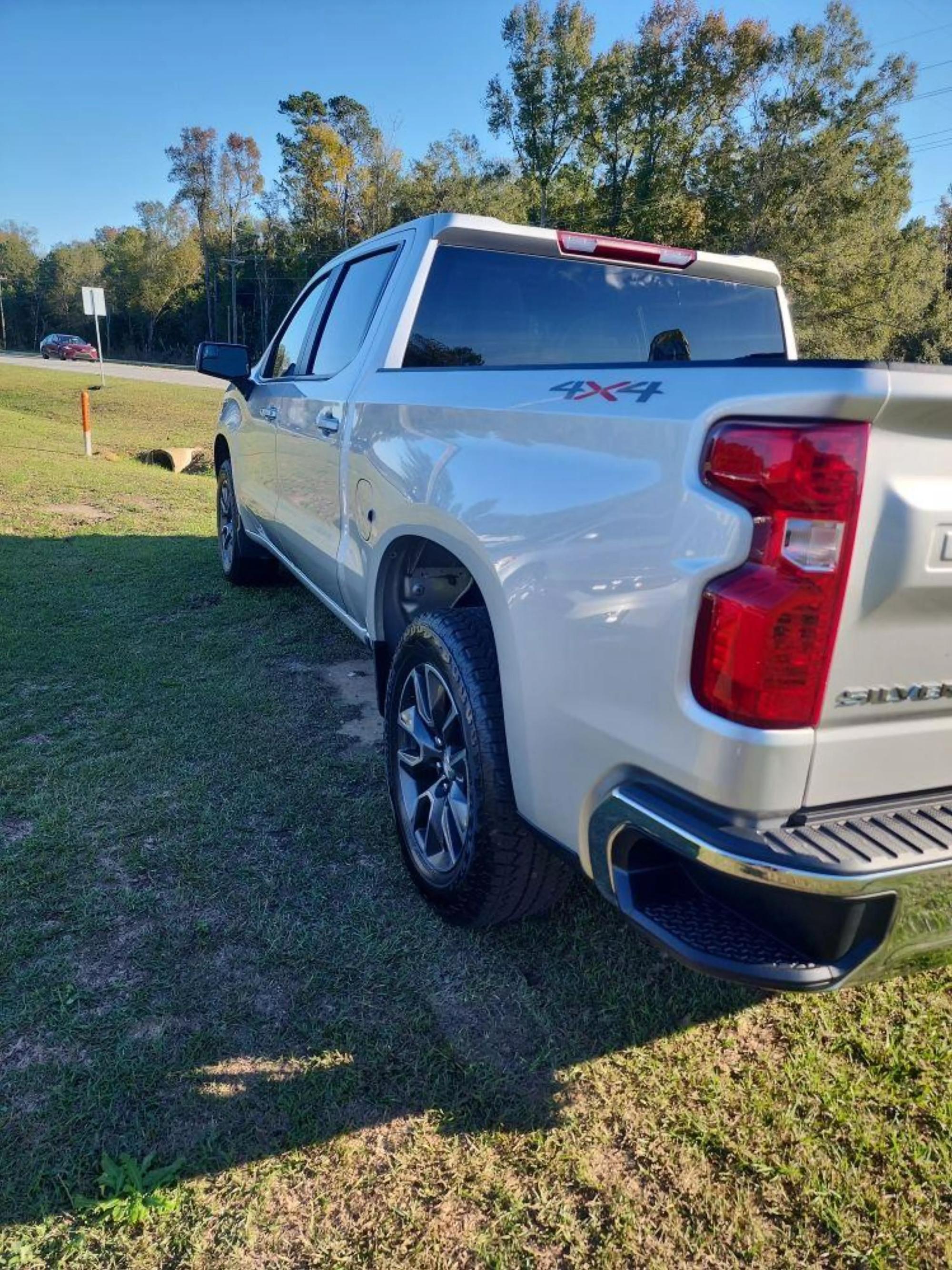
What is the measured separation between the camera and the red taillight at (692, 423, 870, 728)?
1381 mm

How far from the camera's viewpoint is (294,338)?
4.68 meters

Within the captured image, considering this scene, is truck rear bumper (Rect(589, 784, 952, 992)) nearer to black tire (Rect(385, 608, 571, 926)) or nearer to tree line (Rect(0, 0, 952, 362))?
black tire (Rect(385, 608, 571, 926))

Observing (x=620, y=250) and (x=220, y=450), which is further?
(x=220, y=450)

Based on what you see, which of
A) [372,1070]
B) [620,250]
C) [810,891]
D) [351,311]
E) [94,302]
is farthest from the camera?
[94,302]

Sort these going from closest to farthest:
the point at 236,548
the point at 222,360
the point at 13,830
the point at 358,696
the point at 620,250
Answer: the point at 13,830
the point at 620,250
the point at 358,696
the point at 222,360
the point at 236,548

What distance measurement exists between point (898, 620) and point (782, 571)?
0.24m

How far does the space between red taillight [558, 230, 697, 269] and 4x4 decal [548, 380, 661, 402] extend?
138 cm

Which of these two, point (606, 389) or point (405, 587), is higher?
point (606, 389)

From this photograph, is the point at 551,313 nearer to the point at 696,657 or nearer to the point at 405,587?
the point at 405,587

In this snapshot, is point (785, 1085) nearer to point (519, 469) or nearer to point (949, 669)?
point (949, 669)

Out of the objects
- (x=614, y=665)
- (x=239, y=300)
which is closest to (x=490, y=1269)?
(x=614, y=665)

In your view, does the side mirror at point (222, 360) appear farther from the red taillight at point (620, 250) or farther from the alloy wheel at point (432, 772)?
the alloy wheel at point (432, 772)

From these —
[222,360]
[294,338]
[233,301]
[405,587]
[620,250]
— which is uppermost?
[233,301]

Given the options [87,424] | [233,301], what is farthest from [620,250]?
[233,301]
